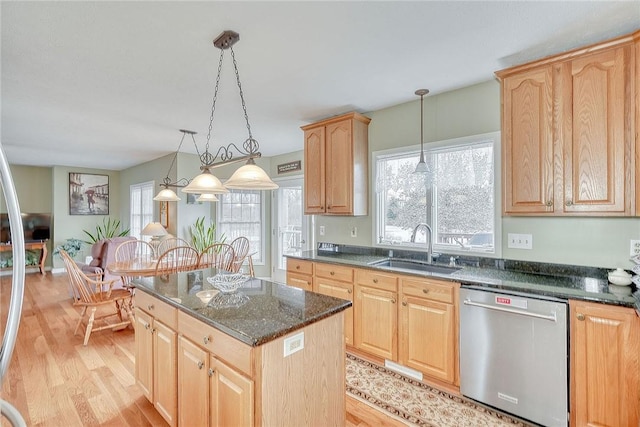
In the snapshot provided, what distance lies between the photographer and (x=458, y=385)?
2.34 metres

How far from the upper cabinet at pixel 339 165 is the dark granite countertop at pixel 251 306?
1.53 m

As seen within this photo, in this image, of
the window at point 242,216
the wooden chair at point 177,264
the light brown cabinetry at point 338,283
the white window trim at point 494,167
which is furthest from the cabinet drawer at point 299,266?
the window at point 242,216

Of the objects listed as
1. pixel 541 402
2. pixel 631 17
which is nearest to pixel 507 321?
pixel 541 402

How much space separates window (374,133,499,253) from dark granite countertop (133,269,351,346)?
1.66 m

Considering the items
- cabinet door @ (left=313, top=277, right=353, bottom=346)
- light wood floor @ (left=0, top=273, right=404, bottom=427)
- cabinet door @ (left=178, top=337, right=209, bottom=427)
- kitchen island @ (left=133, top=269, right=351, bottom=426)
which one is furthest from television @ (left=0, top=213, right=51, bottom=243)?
cabinet door @ (left=178, top=337, right=209, bottom=427)

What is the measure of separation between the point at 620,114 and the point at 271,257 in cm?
506

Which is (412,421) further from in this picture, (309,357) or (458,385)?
(309,357)

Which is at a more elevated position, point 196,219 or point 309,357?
point 196,219

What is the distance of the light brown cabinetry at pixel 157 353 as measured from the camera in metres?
1.83

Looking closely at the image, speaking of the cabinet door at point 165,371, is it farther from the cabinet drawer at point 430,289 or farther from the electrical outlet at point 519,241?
the electrical outlet at point 519,241

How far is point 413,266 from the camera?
310 centimetres

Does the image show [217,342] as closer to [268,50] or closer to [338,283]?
[338,283]

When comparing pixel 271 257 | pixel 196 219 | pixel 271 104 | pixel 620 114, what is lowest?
pixel 271 257

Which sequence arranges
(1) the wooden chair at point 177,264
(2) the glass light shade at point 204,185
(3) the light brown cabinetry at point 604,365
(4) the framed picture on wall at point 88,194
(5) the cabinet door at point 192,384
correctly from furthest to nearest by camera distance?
(4) the framed picture on wall at point 88,194
(1) the wooden chair at point 177,264
(2) the glass light shade at point 204,185
(3) the light brown cabinetry at point 604,365
(5) the cabinet door at point 192,384
